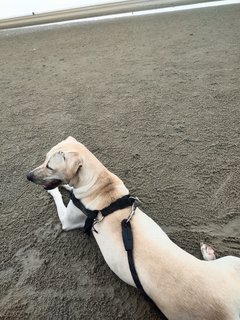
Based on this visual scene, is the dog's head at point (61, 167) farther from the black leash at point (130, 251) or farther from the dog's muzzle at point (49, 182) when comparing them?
the black leash at point (130, 251)

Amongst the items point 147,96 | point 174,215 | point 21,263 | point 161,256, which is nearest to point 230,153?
point 174,215

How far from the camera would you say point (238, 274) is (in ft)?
4.58

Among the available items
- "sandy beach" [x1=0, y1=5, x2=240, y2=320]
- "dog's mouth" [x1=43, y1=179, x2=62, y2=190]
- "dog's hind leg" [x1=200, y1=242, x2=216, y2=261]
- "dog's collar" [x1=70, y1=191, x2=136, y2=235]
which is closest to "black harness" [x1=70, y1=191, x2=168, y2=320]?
"dog's collar" [x1=70, y1=191, x2=136, y2=235]

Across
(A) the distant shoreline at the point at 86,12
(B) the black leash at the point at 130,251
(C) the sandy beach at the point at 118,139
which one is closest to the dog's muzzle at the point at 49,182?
(C) the sandy beach at the point at 118,139

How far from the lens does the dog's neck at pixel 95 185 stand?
5.74 feet

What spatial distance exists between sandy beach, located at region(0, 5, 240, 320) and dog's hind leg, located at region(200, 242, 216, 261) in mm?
37

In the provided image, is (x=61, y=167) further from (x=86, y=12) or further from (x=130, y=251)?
(x=86, y=12)

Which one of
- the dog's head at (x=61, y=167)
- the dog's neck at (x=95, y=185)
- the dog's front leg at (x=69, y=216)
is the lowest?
the dog's front leg at (x=69, y=216)

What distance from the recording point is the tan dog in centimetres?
129

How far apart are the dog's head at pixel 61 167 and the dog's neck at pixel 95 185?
1.9 inches

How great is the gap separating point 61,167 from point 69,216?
0.35m

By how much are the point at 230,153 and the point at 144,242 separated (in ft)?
4.02

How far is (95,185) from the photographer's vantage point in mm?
1770

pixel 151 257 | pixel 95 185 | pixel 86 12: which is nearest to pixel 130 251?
pixel 151 257
